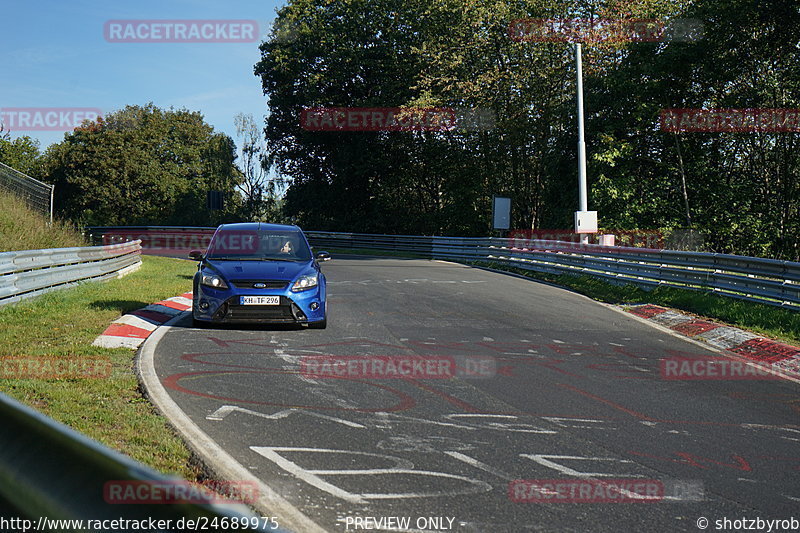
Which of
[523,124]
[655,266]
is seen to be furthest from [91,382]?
[523,124]

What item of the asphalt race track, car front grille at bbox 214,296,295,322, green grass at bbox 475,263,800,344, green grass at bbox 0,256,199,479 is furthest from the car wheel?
green grass at bbox 475,263,800,344

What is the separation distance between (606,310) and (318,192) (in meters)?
33.2

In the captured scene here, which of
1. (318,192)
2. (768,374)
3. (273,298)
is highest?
(318,192)

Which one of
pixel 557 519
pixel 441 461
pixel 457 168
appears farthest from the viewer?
pixel 457 168

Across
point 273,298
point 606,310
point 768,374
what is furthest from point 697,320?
point 273,298

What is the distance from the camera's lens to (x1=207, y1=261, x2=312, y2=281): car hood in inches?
413

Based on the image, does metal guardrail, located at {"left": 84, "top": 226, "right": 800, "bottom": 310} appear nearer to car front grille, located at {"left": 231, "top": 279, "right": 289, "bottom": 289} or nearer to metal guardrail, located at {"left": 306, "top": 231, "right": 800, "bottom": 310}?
metal guardrail, located at {"left": 306, "top": 231, "right": 800, "bottom": 310}

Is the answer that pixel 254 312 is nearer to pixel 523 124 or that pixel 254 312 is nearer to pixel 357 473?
pixel 357 473

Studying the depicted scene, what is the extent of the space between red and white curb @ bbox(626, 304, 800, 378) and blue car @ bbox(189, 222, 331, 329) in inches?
233

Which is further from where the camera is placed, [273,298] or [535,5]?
[535,5]

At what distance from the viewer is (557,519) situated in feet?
12.7

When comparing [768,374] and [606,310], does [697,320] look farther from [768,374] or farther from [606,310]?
[768,374]

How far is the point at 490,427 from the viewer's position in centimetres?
578

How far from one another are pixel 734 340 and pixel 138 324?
29.1ft
